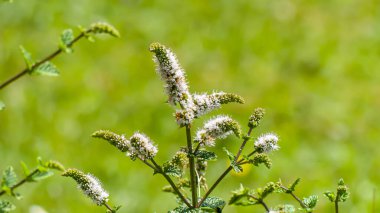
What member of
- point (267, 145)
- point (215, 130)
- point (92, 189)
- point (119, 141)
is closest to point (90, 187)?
point (92, 189)

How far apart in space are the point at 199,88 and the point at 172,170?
4789 mm

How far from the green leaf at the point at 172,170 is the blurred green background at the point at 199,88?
296 centimetres

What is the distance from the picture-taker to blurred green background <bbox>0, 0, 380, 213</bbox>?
5547 millimetres

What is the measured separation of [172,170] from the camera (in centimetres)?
205

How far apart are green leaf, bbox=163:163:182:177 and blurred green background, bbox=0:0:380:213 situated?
9.70ft

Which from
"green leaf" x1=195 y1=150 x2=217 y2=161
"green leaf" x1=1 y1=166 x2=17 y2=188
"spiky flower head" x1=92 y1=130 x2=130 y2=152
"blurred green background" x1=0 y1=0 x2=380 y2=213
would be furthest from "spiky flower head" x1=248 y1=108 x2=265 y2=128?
"blurred green background" x1=0 y1=0 x2=380 y2=213

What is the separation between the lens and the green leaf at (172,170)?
2.04 metres

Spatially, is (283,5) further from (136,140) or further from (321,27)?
(136,140)

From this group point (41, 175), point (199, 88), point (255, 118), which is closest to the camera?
point (41, 175)

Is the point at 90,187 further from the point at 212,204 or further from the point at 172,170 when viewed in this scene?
the point at 212,204

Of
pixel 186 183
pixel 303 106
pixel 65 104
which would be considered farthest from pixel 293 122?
pixel 186 183

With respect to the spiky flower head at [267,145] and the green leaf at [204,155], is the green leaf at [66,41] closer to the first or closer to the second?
the green leaf at [204,155]

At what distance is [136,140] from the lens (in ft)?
6.46

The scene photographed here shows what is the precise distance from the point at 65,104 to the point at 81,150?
0.65 meters
